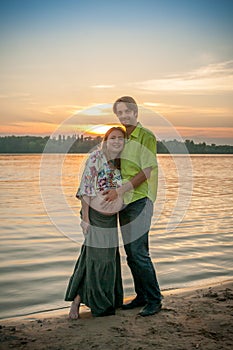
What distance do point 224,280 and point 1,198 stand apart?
10.5 meters

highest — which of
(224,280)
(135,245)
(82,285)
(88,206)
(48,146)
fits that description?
(48,146)

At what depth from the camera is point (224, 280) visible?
20.1 feet

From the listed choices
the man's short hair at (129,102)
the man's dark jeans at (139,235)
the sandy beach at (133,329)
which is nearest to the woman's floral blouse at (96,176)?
the man's dark jeans at (139,235)

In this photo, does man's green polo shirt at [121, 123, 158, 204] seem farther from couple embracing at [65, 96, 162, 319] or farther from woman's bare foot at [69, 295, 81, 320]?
woman's bare foot at [69, 295, 81, 320]

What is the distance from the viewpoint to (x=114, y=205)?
14.5 feet

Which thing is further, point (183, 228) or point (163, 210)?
point (163, 210)

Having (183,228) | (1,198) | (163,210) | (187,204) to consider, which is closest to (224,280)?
(183,228)

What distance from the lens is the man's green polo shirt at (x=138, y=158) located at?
4.43 meters

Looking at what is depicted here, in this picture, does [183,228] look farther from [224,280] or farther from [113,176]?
[113,176]

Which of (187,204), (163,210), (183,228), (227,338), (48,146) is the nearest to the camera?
(227,338)

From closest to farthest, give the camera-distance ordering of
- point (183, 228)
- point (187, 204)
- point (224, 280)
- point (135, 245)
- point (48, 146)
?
point (135, 245) < point (48, 146) < point (224, 280) < point (183, 228) < point (187, 204)

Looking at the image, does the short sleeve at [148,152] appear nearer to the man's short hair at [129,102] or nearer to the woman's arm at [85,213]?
the man's short hair at [129,102]

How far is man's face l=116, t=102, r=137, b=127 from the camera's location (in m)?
4.42

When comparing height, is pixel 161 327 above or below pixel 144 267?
below
